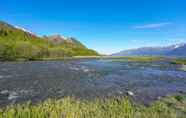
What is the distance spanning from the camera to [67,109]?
1014 cm

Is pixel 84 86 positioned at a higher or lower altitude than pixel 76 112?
lower

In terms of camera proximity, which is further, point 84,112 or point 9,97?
point 9,97

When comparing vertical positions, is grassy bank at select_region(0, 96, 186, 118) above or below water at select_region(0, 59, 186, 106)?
above

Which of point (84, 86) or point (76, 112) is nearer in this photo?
point (76, 112)

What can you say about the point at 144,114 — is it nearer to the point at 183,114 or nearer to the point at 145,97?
the point at 183,114

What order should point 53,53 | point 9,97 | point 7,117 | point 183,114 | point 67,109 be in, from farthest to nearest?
point 53,53 → point 9,97 → point 183,114 → point 67,109 → point 7,117

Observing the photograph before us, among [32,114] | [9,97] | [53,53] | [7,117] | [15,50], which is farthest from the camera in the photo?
[53,53]

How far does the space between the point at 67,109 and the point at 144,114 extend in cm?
461

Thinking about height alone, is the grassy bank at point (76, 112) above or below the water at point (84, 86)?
above

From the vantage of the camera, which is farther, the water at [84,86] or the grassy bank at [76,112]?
the water at [84,86]

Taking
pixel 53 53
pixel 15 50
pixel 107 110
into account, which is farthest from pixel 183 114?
pixel 53 53

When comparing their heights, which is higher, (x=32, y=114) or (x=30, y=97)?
(x=32, y=114)

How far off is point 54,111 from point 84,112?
171 cm

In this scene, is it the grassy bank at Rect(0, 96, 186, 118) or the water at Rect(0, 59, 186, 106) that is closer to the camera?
the grassy bank at Rect(0, 96, 186, 118)
